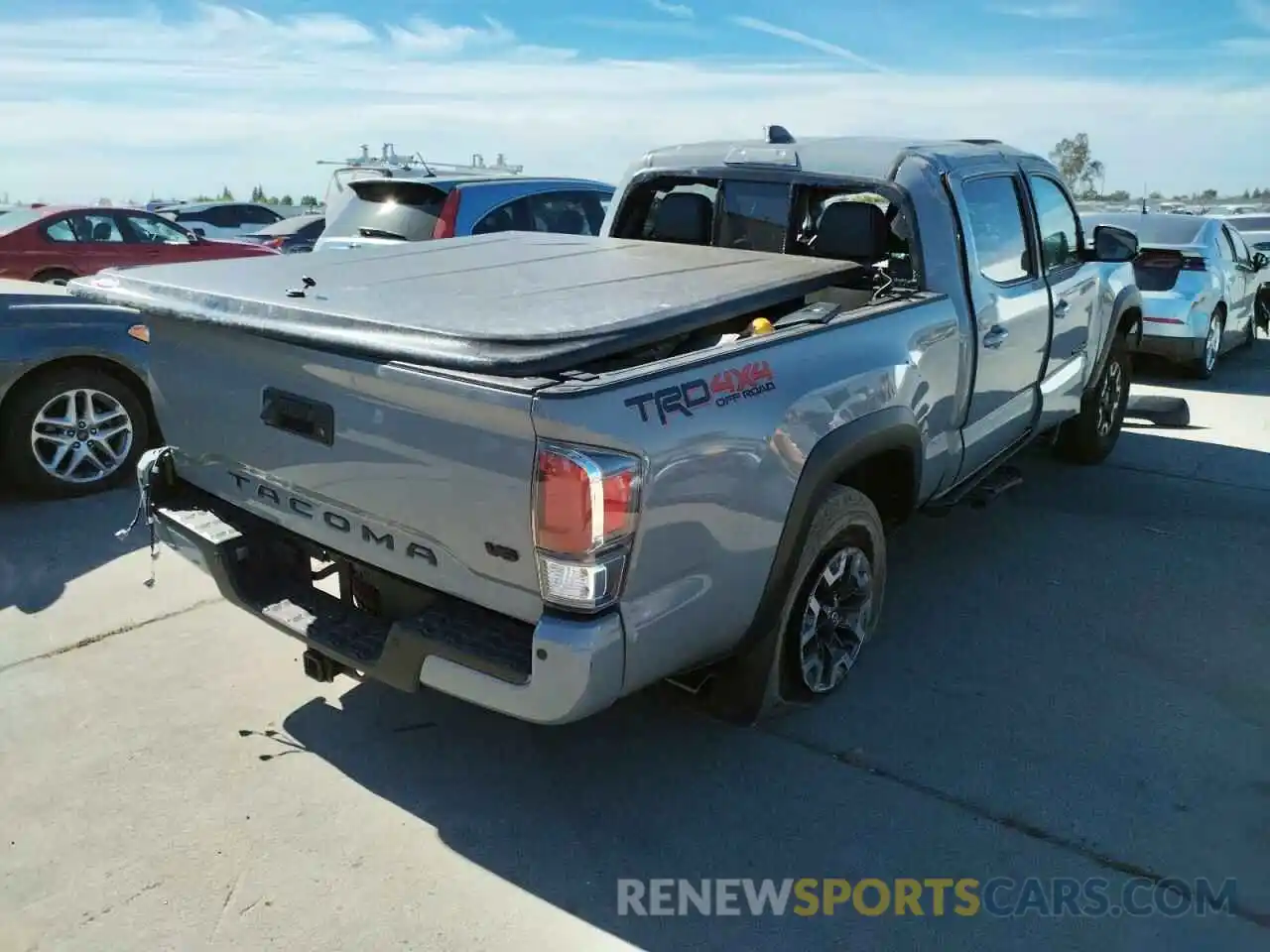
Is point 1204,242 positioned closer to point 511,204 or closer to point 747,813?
point 511,204

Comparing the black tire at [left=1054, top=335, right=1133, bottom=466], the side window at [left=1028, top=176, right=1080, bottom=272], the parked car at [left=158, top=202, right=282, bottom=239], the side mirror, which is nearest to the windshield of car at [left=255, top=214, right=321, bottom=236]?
the parked car at [left=158, top=202, right=282, bottom=239]

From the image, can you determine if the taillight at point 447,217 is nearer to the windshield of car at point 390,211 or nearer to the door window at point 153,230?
the windshield of car at point 390,211

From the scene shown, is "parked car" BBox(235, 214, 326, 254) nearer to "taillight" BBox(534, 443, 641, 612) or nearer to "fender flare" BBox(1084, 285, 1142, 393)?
"fender flare" BBox(1084, 285, 1142, 393)

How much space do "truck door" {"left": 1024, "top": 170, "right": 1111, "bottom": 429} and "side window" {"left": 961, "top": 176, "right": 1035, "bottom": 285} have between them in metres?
0.19

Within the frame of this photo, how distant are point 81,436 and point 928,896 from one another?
5.07 metres

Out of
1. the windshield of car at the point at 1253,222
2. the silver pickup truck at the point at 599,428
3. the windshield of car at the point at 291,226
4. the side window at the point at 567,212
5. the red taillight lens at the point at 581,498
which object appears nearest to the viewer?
the red taillight lens at the point at 581,498

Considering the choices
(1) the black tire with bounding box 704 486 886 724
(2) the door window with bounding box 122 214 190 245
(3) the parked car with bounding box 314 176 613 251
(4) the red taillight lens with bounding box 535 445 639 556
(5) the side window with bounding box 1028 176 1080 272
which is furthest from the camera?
(2) the door window with bounding box 122 214 190 245

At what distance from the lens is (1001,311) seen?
450 cm

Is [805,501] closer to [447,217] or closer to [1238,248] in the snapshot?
[447,217]

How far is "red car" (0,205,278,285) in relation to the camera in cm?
1205

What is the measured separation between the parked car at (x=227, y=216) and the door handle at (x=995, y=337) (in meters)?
18.6

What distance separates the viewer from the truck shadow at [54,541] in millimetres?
4609

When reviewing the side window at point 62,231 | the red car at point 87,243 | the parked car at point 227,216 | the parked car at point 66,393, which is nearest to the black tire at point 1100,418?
the parked car at point 66,393

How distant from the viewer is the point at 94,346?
5.75 m
